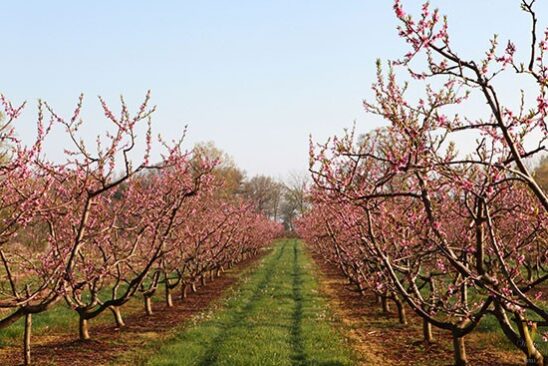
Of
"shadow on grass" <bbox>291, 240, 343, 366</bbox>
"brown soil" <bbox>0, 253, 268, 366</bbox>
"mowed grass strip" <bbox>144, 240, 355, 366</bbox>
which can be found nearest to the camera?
"shadow on grass" <bbox>291, 240, 343, 366</bbox>

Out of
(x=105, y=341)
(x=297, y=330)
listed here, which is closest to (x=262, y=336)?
(x=297, y=330)

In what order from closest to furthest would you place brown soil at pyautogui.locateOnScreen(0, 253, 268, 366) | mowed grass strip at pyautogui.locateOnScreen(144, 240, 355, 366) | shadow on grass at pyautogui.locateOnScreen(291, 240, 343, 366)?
shadow on grass at pyautogui.locateOnScreen(291, 240, 343, 366) < mowed grass strip at pyautogui.locateOnScreen(144, 240, 355, 366) < brown soil at pyautogui.locateOnScreen(0, 253, 268, 366)

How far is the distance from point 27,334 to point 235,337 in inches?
170

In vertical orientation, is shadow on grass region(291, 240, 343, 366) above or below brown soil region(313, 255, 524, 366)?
above

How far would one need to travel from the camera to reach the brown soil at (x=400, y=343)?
10.1 meters

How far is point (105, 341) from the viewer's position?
39.4 feet

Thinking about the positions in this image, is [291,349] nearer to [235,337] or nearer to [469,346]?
[235,337]

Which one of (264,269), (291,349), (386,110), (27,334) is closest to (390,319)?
(291,349)

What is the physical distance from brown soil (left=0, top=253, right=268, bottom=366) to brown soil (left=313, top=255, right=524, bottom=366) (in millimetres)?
4869

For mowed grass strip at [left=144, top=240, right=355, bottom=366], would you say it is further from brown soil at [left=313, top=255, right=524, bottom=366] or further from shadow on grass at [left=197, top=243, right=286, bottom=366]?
brown soil at [left=313, top=255, right=524, bottom=366]

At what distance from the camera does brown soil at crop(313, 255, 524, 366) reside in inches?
398

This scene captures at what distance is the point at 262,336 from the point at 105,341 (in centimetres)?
368

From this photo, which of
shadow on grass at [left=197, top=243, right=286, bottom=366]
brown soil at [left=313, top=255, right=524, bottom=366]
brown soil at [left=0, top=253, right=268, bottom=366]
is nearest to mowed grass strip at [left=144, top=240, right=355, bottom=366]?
shadow on grass at [left=197, top=243, right=286, bottom=366]

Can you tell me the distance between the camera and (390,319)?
14.7m
